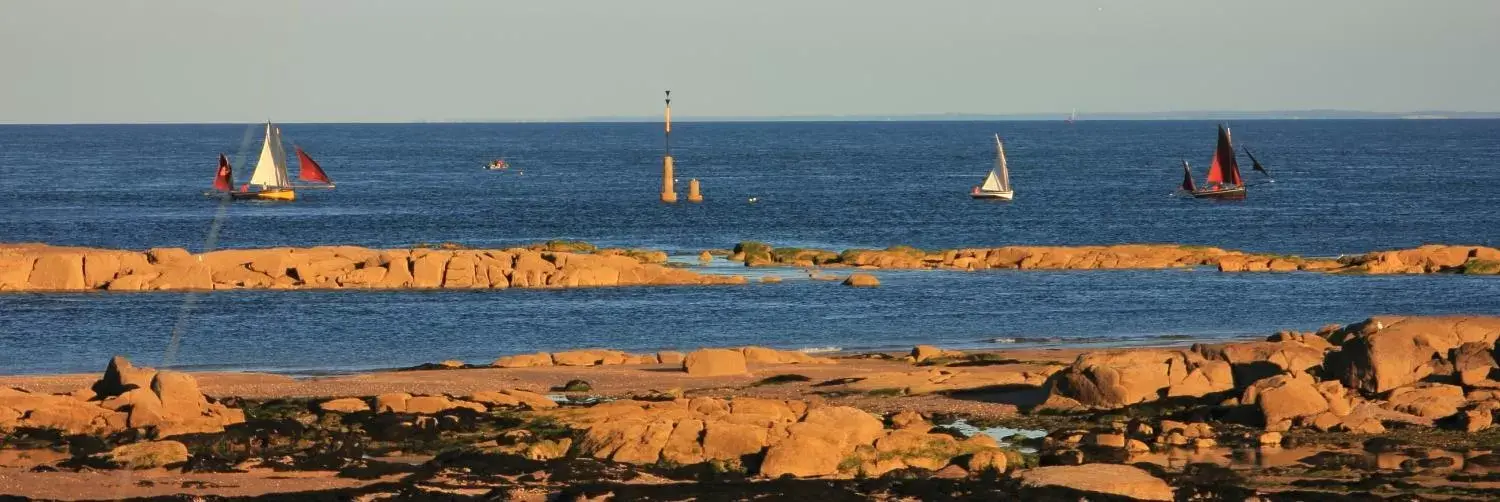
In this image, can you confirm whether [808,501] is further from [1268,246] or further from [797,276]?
[1268,246]

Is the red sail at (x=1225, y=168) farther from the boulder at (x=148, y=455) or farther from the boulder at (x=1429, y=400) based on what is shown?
the boulder at (x=148, y=455)

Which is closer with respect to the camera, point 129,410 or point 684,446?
point 684,446

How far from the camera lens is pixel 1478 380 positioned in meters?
30.0

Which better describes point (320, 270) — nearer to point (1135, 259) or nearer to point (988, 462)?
point (1135, 259)

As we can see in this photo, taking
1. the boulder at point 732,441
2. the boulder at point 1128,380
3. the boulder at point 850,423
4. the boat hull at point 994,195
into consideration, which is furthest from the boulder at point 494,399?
the boat hull at point 994,195

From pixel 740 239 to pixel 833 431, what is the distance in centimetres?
5637

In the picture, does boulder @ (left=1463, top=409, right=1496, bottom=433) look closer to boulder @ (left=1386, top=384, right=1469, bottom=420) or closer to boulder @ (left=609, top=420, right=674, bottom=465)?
boulder @ (left=1386, top=384, right=1469, bottom=420)

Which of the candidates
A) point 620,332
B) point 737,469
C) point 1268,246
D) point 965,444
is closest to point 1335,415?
point 965,444

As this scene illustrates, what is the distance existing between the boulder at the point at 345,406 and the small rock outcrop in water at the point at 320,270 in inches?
1088

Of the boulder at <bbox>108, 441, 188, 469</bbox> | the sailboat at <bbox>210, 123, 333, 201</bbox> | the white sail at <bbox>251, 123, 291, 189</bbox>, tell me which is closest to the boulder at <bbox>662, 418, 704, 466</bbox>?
the boulder at <bbox>108, 441, 188, 469</bbox>

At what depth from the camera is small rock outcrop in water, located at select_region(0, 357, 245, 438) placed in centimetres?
2873

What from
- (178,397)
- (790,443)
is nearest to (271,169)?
(178,397)

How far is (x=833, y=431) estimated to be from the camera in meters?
26.7

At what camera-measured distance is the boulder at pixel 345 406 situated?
30.9 m
